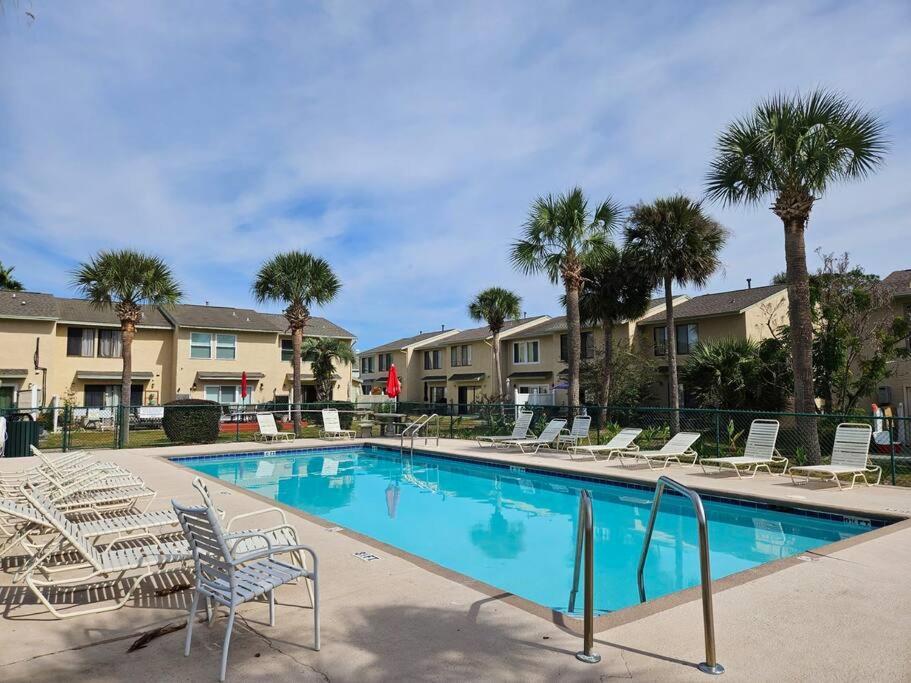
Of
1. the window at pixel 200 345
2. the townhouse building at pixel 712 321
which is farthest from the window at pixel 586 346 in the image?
the window at pixel 200 345

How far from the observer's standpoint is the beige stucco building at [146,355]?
2753 cm

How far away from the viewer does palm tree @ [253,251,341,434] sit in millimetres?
24734

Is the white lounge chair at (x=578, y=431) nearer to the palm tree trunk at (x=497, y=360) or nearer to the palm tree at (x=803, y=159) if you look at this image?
the palm tree at (x=803, y=159)

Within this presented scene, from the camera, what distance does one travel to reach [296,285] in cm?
2470

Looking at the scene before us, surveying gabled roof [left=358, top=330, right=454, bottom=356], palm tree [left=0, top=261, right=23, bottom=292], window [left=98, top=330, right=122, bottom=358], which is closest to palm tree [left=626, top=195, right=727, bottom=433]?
gabled roof [left=358, top=330, right=454, bottom=356]

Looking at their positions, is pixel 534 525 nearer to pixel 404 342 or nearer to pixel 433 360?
pixel 433 360

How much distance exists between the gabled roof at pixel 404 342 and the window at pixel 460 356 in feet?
6.80

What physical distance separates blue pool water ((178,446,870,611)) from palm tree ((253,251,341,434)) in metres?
10.6

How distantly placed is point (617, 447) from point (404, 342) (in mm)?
35535

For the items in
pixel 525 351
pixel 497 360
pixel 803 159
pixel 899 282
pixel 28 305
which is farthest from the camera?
pixel 525 351

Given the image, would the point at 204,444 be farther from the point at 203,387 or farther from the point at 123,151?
the point at 203,387

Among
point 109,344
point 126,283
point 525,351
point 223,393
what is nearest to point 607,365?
point 525,351

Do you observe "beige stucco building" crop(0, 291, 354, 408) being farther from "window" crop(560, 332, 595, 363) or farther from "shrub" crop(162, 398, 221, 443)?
"window" crop(560, 332, 595, 363)

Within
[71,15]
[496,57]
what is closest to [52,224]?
[71,15]
